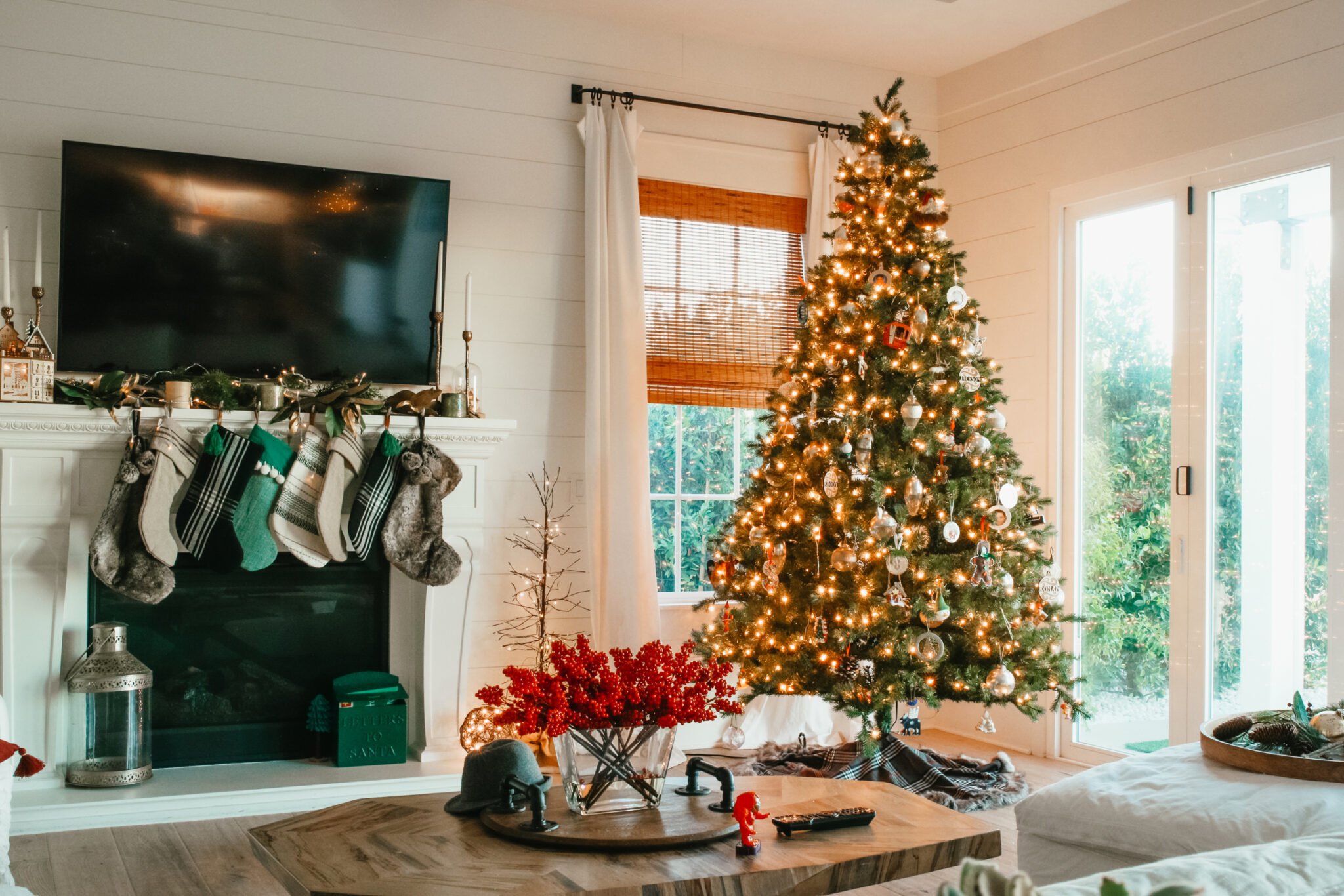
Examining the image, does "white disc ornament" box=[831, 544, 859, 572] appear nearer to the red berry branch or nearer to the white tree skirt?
the white tree skirt

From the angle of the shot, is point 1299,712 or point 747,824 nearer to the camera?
point 747,824

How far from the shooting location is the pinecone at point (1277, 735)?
2246 millimetres

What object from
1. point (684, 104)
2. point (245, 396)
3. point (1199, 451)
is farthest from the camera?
point (684, 104)

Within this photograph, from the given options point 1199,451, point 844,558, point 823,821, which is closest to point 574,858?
point 823,821

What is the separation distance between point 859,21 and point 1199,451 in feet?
7.07

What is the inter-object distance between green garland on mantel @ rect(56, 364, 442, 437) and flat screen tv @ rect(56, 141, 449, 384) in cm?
8

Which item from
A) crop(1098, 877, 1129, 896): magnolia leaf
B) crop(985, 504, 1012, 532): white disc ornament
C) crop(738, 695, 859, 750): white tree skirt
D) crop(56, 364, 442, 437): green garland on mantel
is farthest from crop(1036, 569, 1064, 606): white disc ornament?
crop(1098, 877, 1129, 896): magnolia leaf

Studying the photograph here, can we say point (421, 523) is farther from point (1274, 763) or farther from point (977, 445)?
point (1274, 763)

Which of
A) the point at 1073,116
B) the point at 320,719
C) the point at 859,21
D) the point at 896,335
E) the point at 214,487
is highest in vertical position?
the point at 859,21

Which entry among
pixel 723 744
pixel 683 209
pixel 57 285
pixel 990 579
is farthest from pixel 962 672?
pixel 57 285

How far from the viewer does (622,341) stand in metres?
4.51

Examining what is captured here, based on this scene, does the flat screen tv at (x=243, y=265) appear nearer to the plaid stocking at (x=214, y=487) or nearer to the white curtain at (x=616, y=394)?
the plaid stocking at (x=214, y=487)

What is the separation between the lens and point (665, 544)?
15.8 ft

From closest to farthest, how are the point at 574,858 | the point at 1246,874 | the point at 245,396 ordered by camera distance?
the point at 1246,874, the point at 574,858, the point at 245,396
